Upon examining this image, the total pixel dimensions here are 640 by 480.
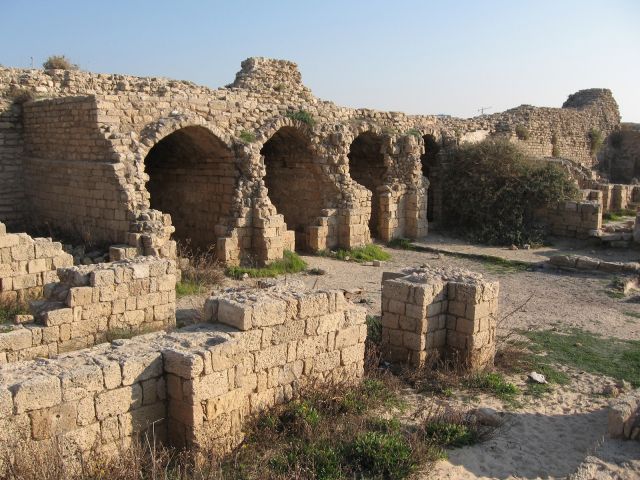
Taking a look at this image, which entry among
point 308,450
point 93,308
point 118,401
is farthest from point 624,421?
point 93,308

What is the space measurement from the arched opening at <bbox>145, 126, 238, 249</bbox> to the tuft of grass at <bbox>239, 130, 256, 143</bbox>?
41cm

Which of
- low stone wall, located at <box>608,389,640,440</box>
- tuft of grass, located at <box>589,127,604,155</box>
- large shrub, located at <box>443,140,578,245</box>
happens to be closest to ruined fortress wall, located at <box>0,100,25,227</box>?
large shrub, located at <box>443,140,578,245</box>

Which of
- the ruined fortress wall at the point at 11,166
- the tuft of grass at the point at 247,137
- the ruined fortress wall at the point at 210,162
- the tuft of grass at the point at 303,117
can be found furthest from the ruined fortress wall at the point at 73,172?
the tuft of grass at the point at 303,117

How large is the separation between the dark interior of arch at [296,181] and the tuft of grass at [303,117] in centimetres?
43

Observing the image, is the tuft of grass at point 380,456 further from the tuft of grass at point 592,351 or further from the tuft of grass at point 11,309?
the tuft of grass at point 11,309

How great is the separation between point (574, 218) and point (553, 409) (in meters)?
11.6

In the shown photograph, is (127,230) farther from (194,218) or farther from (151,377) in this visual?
(151,377)

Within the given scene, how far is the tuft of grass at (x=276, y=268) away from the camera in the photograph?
12.7m

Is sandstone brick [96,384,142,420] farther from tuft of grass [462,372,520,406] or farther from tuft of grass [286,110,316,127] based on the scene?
tuft of grass [286,110,316,127]

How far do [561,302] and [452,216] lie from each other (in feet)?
24.1

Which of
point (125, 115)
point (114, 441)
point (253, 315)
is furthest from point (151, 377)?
point (125, 115)

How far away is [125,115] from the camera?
12.0 meters

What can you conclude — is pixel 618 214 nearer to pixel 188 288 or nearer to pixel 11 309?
pixel 188 288

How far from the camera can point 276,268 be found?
1323 centimetres
